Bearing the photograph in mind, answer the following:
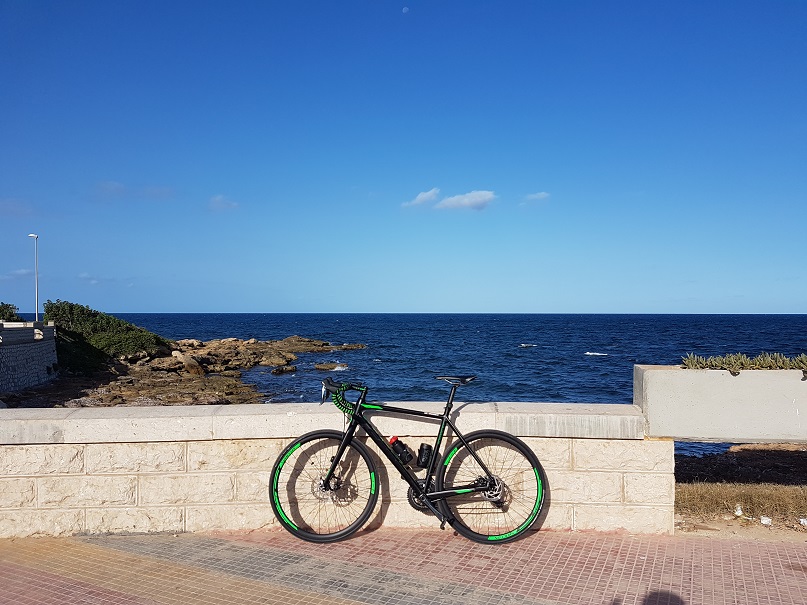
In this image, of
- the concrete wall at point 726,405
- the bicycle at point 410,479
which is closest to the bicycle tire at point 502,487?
the bicycle at point 410,479

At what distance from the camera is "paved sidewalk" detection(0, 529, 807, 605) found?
13.4 feet

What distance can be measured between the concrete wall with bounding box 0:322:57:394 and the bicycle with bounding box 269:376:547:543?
28289 mm

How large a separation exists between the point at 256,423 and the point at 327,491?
2.55 feet

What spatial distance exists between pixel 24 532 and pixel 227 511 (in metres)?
1.55

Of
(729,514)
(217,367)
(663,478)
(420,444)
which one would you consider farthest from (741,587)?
(217,367)

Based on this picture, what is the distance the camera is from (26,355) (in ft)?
102

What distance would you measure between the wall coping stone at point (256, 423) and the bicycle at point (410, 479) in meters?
0.14

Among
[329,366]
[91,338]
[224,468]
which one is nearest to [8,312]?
[91,338]

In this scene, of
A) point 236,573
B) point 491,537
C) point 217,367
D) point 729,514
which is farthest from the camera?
point 217,367

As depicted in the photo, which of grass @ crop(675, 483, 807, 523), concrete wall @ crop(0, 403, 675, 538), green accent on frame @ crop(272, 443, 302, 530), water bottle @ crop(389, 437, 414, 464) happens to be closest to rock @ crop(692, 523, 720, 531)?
grass @ crop(675, 483, 807, 523)

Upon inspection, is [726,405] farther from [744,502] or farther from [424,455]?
[424,455]

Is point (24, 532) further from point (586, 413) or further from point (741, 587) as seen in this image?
point (741, 587)

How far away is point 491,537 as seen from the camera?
16.3 ft

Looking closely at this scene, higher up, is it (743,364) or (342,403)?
(743,364)
